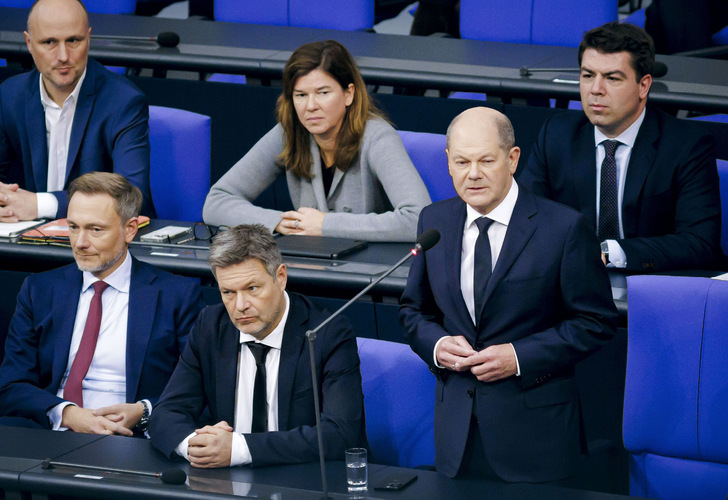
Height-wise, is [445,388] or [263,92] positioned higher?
[263,92]

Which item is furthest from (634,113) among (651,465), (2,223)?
(2,223)

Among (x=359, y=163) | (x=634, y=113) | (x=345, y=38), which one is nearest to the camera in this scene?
(x=634, y=113)

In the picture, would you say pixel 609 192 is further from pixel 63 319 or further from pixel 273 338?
pixel 63 319

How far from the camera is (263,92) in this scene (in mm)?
4340

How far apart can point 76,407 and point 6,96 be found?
1374 millimetres

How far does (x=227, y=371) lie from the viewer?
2.53 meters

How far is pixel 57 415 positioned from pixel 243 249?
69 cm

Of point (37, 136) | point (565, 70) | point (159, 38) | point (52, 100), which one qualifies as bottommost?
point (37, 136)

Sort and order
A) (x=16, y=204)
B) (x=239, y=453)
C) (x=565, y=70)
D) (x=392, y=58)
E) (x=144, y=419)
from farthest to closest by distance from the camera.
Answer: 1. (x=392, y=58)
2. (x=565, y=70)
3. (x=16, y=204)
4. (x=144, y=419)
5. (x=239, y=453)

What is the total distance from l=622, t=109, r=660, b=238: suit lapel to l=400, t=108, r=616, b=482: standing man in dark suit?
2.59 ft

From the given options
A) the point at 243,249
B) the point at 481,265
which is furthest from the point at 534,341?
the point at 243,249

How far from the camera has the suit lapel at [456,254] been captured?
241cm

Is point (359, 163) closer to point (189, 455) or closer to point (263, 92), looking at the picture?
point (263, 92)

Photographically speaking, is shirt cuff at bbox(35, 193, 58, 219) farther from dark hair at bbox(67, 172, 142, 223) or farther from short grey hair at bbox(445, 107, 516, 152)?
short grey hair at bbox(445, 107, 516, 152)
